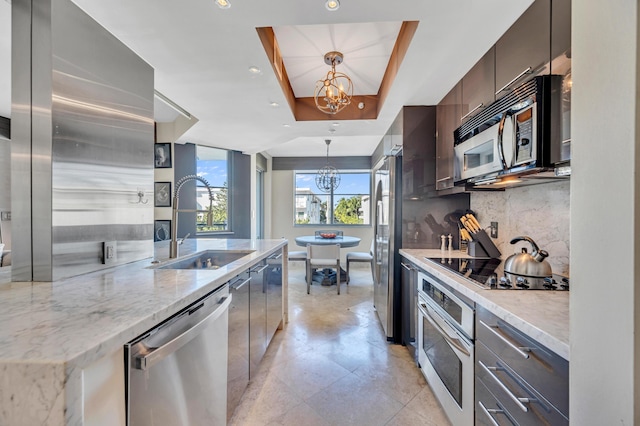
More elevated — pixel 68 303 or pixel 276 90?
pixel 276 90

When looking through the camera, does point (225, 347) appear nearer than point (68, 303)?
No

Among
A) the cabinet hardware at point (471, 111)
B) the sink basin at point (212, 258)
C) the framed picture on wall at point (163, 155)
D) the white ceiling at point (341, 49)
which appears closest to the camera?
the cabinet hardware at point (471, 111)

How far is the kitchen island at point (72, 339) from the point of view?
23.0 inches

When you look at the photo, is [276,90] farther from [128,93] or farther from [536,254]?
[536,254]

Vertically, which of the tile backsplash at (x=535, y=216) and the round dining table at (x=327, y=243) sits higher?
the tile backsplash at (x=535, y=216)

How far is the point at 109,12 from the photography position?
146 centimetres

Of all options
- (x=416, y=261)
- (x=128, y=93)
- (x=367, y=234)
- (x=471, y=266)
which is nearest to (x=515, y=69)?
(x=471, y=266)

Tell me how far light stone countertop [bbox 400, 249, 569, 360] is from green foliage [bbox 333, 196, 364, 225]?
16.6 ft

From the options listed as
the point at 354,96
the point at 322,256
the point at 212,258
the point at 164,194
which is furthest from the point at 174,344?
the point at 164,194

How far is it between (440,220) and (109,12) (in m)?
2.78

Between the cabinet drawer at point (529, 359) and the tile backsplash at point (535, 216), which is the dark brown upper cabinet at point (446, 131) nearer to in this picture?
the tile backsplash at point (535, 216)

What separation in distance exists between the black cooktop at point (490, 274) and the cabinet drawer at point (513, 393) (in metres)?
0.30

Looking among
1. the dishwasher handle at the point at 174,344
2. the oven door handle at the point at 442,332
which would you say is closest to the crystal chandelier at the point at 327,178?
the oven door handle at the point at 442,332


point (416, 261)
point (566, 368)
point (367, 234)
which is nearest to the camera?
point (566, 368)
